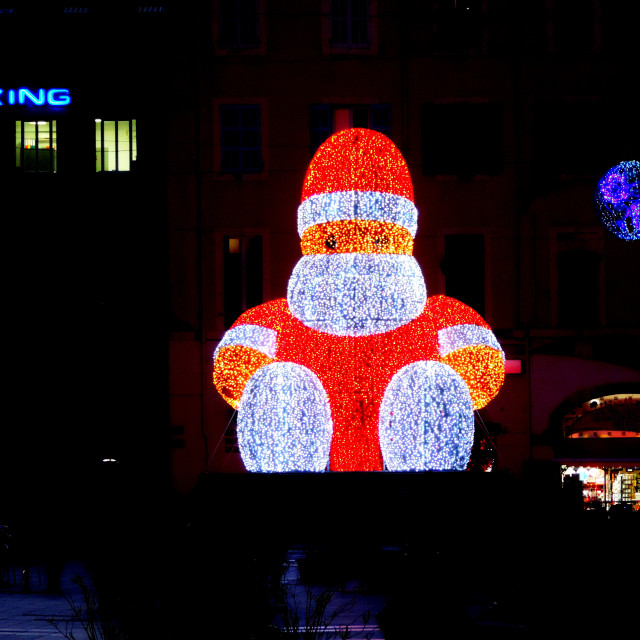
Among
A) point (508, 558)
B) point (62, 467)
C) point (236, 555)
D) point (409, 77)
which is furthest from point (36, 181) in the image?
point (236, 555)

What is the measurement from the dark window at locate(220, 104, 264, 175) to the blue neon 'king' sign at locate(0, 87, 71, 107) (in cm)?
317

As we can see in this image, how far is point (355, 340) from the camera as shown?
11.7 meters

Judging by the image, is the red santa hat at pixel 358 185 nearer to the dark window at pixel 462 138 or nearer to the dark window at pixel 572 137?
the dark window at pixel 462 138

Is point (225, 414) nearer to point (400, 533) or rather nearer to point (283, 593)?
point (400, 533)

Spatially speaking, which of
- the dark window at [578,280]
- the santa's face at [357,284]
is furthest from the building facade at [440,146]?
the santa's face at [357,284]

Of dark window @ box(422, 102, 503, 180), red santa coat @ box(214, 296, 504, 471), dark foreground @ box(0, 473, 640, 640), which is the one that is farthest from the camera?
dark window @ box(422, 102, 503, 180)

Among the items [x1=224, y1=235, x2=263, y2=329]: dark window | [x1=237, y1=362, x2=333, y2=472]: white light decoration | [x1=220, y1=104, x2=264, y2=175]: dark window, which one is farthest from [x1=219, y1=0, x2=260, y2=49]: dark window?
[x1=237, y1=362, x2=333, y2=472]: white light decoration

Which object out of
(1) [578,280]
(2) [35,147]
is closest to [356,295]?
(1) [578,280]

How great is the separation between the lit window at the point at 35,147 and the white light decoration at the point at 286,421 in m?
11.0

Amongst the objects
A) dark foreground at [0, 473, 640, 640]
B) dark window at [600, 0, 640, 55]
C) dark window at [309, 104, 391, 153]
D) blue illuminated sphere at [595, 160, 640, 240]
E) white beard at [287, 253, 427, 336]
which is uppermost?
dark window at [600, 0, 640, 55]

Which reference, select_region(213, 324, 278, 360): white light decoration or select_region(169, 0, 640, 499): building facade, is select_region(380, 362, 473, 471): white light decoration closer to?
select_region(213, 324, 278, 360): white light decoration

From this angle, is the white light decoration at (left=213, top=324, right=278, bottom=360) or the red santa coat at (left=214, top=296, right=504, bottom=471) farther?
the white light decoration at (left=213, top=324, right=278, bottom=360)

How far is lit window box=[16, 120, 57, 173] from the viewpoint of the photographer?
2002 cm

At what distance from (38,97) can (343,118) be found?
6.04m
